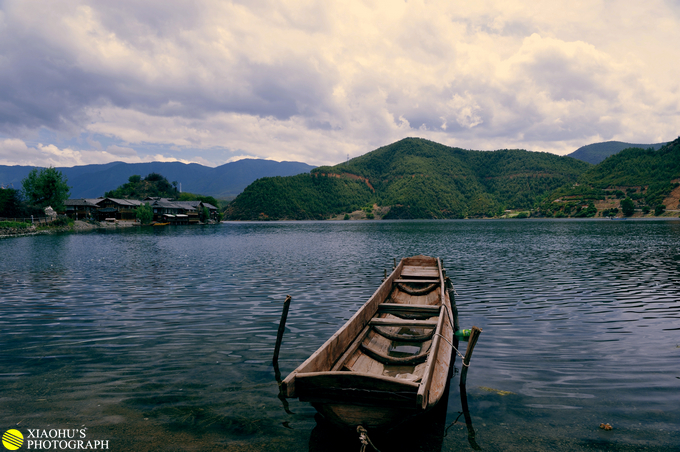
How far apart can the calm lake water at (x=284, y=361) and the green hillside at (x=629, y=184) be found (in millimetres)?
171293

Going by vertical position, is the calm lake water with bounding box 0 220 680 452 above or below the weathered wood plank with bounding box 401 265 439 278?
below

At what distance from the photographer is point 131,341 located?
1230 cm

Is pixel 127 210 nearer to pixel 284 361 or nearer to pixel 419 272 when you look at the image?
pixel 419 272

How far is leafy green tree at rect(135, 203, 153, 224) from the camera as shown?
413 feet

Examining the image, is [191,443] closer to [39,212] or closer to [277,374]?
[277,374]

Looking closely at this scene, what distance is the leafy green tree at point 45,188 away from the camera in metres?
92.3

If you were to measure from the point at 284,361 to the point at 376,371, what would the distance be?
335 cm

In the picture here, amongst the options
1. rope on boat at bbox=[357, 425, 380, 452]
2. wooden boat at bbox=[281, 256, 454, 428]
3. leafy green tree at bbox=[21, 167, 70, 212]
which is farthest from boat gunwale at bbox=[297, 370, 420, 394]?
leafy green tree at bbox=[21, 167, 70, 212]

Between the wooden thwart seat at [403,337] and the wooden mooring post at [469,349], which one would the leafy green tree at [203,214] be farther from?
the wooden mooring post at [469,349]

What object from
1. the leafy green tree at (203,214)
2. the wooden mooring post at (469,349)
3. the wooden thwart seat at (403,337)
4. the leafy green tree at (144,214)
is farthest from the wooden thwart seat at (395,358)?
the leafy green tree at (203,214)

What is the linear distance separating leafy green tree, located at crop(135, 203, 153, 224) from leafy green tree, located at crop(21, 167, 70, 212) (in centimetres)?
2987

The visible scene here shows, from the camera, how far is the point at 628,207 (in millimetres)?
146750

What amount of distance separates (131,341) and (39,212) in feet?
330

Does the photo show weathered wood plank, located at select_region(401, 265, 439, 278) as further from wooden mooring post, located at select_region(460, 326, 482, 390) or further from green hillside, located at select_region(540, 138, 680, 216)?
green hillside, located at select_region(540, 138, 680, 216)
